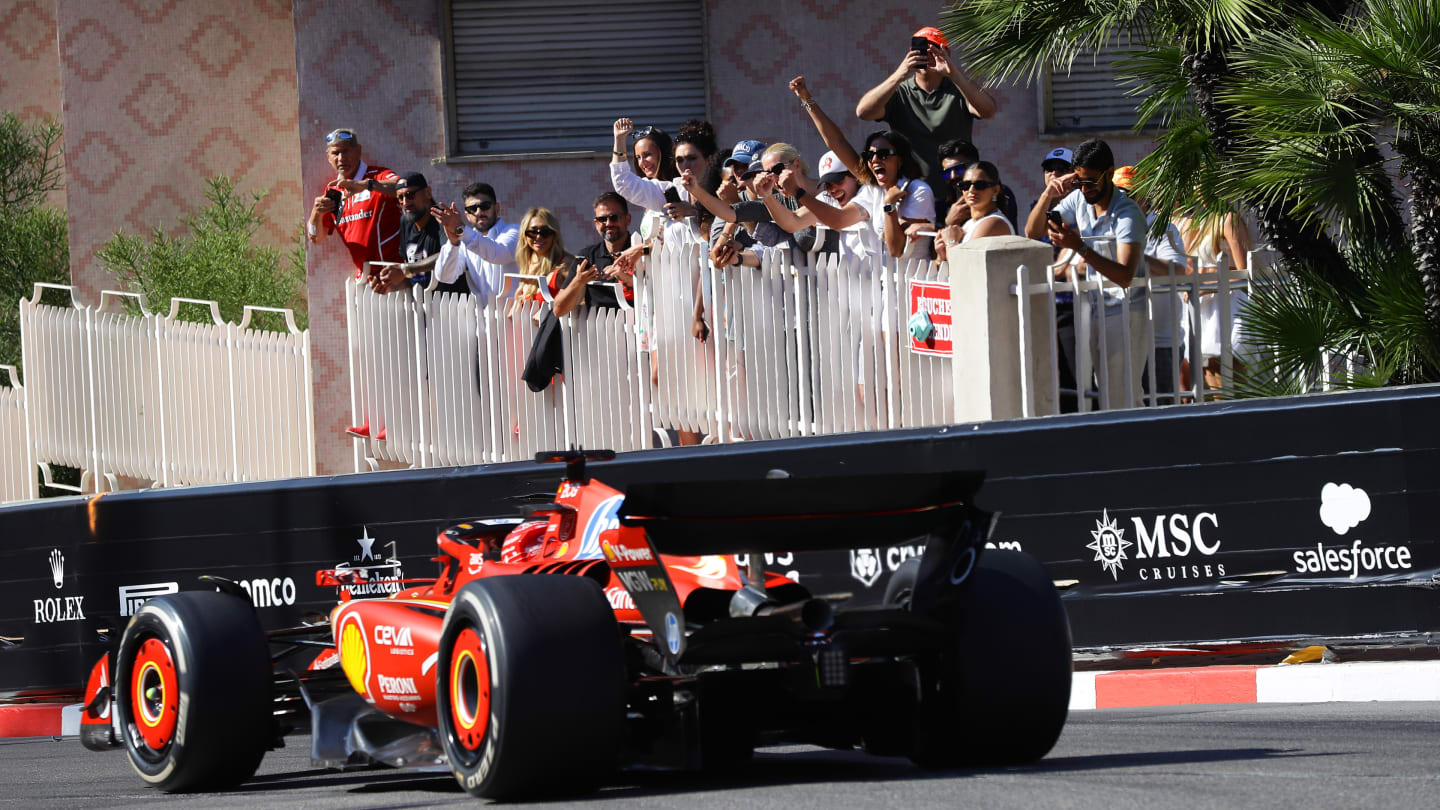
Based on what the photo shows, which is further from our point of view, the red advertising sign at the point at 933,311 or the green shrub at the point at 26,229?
the green shrub at the point at 26,229

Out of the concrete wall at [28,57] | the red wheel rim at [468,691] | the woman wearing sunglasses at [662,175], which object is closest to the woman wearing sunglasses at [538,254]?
the woman wearing sunglasses at [662,175]

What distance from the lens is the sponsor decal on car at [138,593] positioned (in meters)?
12.5

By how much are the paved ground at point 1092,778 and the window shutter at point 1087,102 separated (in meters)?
10.9

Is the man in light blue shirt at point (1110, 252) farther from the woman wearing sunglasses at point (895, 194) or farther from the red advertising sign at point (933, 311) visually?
the woman wearing sunglasses at point (895, 194)

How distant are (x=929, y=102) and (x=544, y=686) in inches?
326

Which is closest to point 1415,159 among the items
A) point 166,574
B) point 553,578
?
point 553,578

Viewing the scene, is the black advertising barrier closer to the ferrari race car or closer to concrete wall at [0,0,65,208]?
the ferrari race car

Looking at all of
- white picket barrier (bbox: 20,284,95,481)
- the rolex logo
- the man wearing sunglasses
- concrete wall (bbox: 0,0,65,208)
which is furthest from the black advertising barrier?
concrete wall (bbox: 0,0,65,208)

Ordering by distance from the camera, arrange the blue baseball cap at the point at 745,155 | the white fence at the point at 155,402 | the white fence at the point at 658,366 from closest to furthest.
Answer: the white fence at the point at 658,366 → the blue baseball cap at the point at 745,155 → the white fence at the point at 155,402

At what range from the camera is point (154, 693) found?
23.9ft

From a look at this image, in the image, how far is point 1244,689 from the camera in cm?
959

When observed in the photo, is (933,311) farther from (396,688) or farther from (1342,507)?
(396,688)

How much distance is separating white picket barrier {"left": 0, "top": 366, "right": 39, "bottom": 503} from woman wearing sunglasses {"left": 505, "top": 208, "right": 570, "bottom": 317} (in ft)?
16.2

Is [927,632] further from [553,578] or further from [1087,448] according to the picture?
[1087,448]
